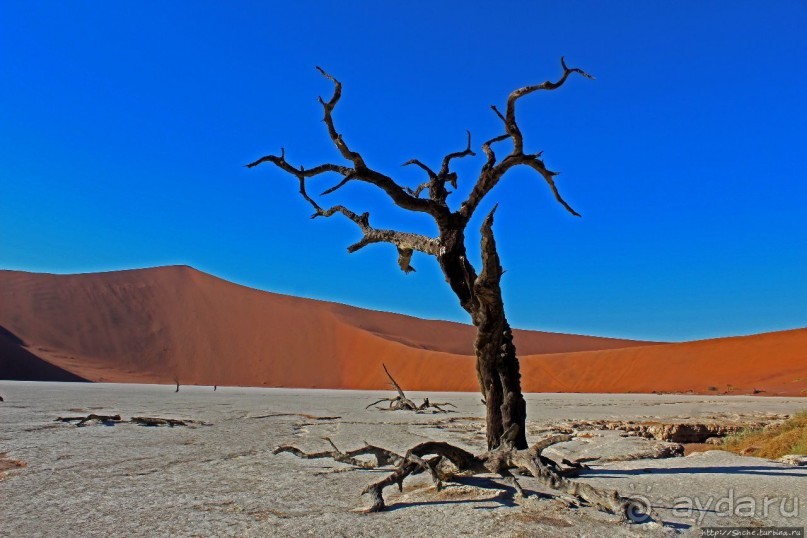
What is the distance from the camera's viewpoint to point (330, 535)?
11.7 ft

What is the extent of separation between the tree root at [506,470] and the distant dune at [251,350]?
32.4 meters

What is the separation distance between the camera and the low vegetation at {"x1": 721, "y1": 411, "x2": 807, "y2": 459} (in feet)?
25.5

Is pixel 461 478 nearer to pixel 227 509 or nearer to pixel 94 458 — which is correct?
pixel 227 509

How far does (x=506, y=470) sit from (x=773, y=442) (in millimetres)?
5256

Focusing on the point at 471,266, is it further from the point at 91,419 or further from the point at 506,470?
the point at 91,419

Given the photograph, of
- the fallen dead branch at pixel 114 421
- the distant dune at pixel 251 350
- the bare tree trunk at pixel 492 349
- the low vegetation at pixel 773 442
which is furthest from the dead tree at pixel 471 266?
the distant dune at pixel 251 350

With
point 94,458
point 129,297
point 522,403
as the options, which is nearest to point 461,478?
point 522,403

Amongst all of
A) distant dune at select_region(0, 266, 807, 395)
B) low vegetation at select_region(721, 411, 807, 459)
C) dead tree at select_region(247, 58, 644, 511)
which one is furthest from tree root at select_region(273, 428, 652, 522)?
distant dune at select_region(0, 266, 807, 395)

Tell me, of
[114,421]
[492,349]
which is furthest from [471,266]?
[114,421]

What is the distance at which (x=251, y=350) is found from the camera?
178ft

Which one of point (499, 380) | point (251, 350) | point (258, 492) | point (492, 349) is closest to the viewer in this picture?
point (258, 492)

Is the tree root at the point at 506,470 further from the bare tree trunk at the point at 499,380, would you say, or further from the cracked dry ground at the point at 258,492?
the bare tree trunk at the point at 499,380

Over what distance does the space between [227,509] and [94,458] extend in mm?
3051

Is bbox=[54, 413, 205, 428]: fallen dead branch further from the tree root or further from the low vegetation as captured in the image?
the low vegetation
